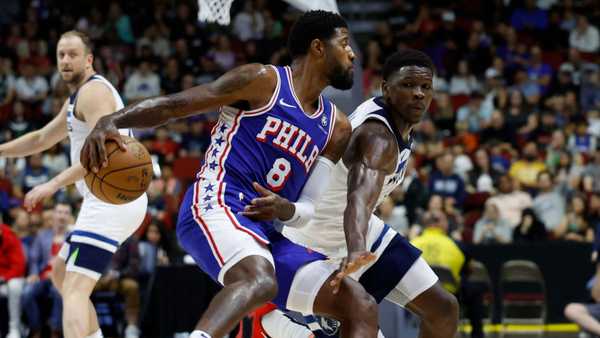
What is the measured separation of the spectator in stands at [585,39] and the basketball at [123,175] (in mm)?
15573

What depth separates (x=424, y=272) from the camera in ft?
21.5

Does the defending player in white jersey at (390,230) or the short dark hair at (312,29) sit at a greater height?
the short dark hair at (312,29)

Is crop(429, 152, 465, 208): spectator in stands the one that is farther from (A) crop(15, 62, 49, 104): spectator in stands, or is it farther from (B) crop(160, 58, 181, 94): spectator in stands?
(A) crop(15, 62, 49, 104): spectator in stands

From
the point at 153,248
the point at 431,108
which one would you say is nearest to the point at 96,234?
the point at 153,248

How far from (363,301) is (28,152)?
323 cm

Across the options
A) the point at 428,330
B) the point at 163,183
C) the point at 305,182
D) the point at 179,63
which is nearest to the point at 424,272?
the point at 428,330

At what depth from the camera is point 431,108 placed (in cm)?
1825

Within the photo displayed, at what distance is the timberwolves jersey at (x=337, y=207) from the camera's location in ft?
20.9

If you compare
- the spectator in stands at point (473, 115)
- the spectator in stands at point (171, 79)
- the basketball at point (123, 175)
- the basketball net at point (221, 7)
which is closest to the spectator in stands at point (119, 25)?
the spectator in stands at point (171, 79)

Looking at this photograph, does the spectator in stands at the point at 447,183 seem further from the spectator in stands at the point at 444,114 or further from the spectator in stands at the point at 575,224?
the spectator in stands at the point at 444,114

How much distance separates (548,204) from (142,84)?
757 centimetres

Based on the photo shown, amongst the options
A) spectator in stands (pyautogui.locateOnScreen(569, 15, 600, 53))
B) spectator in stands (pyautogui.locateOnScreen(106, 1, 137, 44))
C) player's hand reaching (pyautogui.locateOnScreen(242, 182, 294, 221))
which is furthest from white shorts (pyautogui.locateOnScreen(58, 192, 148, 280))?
spectator in stands (pyautogui.locateOnScreen(569, 15, 600, 53))

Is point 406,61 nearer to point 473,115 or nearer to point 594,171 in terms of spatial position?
point 594,171

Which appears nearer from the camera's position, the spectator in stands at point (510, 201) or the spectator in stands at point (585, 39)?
the spectator in stands at point (510, 201)
